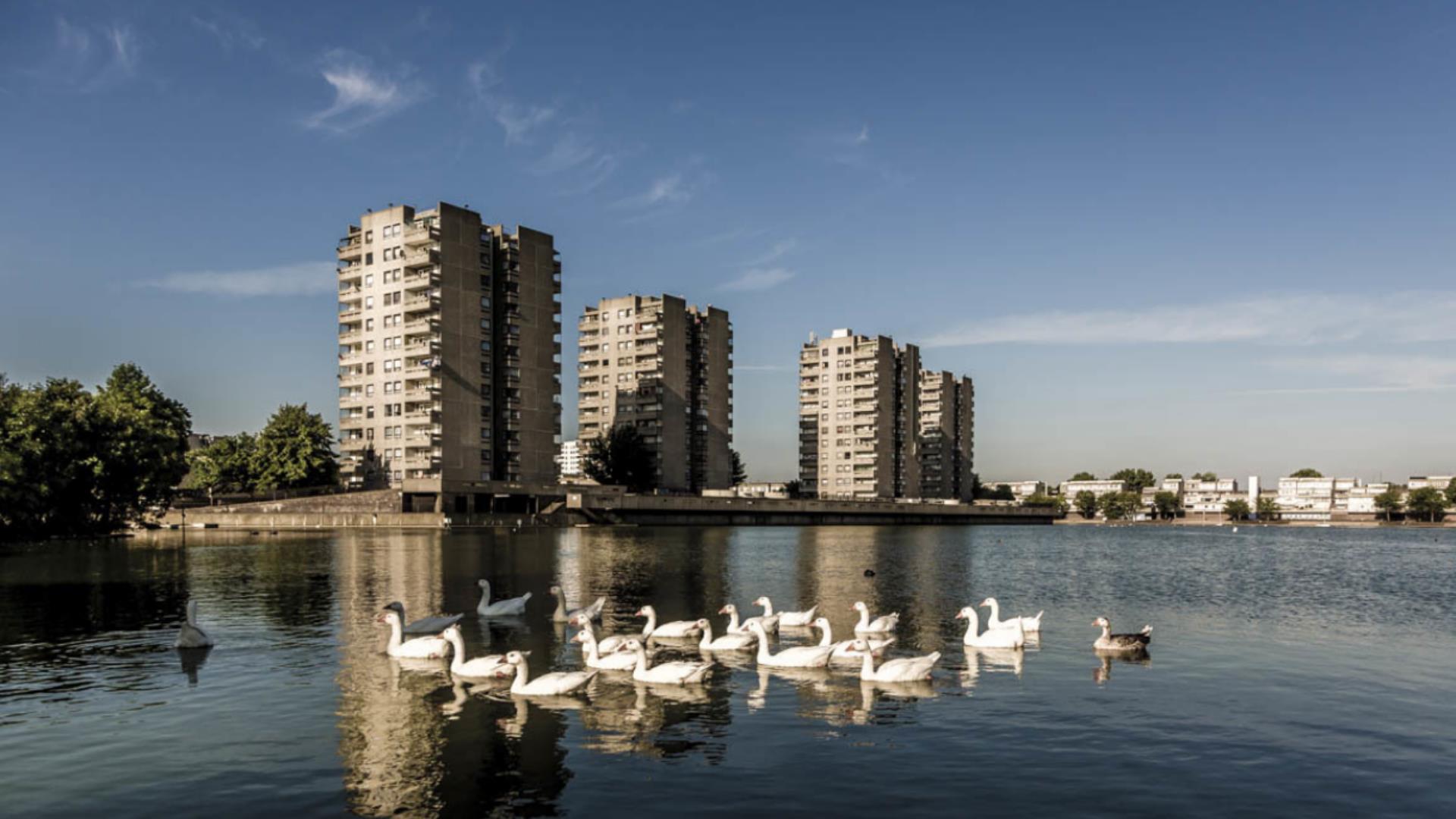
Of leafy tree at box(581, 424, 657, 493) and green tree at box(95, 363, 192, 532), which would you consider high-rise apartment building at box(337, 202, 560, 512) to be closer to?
leafy tree at box(581, 424, 657, 493)

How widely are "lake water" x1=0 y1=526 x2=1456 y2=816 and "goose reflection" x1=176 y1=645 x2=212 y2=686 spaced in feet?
0.52

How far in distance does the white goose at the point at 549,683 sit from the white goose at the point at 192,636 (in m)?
12.0

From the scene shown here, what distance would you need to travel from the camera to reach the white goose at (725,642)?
26828 millimetres

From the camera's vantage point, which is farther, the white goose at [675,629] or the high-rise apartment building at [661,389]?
the high-rise apartment building at [661,389]

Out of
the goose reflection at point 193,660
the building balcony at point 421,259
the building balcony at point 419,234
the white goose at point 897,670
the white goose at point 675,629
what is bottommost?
the goose reflection at point 193,660

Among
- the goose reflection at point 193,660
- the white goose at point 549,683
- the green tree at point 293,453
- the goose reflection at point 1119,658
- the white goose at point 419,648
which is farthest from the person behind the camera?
the green tree at point 293,453

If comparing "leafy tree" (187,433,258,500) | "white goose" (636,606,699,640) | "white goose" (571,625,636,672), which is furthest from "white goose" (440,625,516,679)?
"leafy tree" (187,433,258,500)

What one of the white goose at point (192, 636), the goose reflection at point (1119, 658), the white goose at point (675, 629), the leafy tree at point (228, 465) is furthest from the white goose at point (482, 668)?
the leafy tree at point (228, 465)

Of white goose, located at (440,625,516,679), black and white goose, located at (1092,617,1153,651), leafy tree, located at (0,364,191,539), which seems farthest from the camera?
leafy tree, located at (0,364,191,539)

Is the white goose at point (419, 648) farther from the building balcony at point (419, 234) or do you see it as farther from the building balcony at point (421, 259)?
the building balcony at point (419, 234)

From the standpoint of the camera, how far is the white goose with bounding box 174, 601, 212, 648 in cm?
2783

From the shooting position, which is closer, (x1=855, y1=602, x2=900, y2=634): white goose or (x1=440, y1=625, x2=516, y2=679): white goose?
(x1=440, y1=625, x2=516, y2=679): white goose

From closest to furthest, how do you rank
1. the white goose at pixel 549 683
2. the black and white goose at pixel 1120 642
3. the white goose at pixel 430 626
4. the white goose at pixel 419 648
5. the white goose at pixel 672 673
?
the white goose at pixel 549 683 → the white goose at pixel 672 673 → the white goose at pixel 419 648 → the black and white goose at pixel 1120 642 → the white goose at pixel 430 626

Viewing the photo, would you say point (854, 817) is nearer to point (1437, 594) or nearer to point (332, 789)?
point (332, 789)
